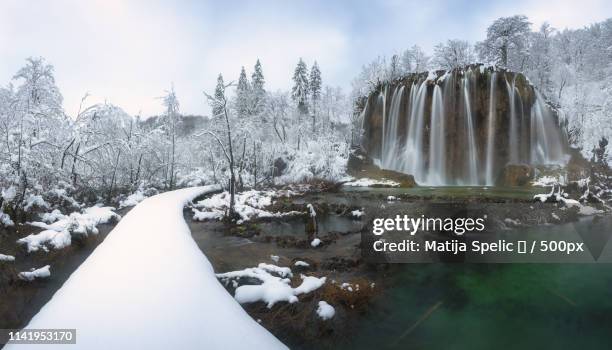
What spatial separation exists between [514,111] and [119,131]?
3608 cm

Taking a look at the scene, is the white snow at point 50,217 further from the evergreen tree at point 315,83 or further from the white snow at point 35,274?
the evergreen tree at point 315,83

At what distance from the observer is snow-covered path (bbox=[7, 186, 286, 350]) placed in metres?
3.50

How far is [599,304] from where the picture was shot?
6.26 m

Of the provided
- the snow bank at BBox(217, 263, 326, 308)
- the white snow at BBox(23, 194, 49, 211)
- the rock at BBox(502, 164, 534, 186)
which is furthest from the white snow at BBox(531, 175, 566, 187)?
the white snow at BBox(23, 194, 49, 211)

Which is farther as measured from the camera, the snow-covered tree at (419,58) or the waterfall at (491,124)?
the snow-covered tree at (419,58)

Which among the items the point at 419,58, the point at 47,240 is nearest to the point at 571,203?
the point at 47,240

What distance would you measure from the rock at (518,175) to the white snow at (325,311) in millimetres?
27400

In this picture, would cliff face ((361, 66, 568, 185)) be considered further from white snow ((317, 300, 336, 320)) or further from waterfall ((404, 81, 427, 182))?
white snow ((317, 300, 336, 320))

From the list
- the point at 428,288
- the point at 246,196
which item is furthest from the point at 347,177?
the point at 428,288

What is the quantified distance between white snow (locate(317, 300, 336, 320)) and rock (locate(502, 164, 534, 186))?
27.4 metres

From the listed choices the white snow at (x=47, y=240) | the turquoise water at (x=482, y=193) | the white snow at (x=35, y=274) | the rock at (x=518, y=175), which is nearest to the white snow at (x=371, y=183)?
the turquoise water at (x=482, y=193)

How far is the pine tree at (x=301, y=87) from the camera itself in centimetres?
5106

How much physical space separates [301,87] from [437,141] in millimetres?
26762

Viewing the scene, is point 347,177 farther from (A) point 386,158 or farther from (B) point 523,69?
(B) point 523,69
